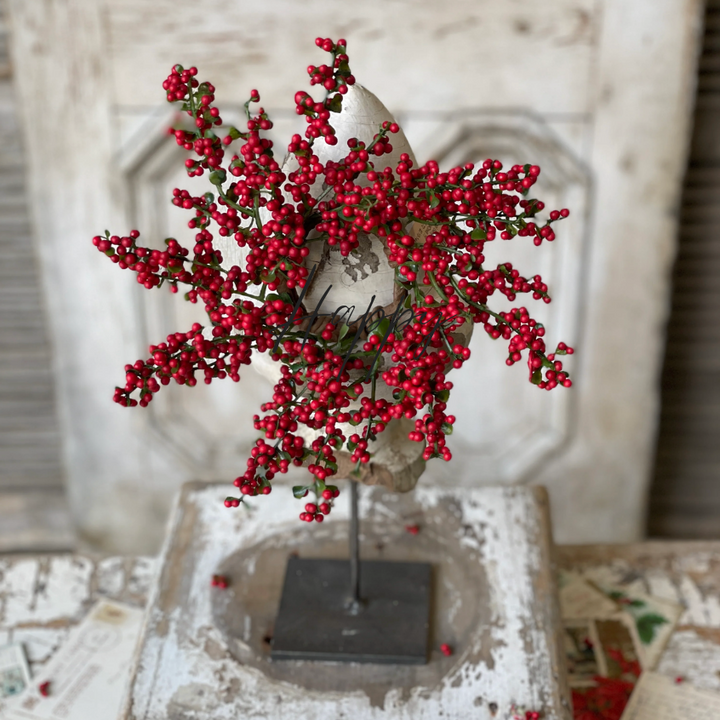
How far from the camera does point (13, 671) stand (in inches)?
56.3

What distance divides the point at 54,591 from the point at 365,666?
0.71 metres

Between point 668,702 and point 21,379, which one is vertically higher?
point 21,379

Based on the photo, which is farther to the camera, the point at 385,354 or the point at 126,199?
the point at 126,199

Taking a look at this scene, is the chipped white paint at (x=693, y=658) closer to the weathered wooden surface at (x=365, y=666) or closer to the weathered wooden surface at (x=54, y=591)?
the weathered wooden surface at (x=365, y=666)

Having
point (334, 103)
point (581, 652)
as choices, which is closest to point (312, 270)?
point (334, 103)

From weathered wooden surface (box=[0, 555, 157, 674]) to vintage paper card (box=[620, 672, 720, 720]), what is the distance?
871mm

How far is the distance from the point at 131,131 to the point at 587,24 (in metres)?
1.00

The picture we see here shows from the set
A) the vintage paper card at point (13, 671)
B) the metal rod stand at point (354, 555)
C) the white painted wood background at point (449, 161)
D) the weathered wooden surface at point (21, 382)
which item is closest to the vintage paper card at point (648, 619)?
the metal rod stand at point (354, 555)

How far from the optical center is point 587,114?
5.91 feet

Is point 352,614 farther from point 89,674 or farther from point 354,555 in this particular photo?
point 89,674

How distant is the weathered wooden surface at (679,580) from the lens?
1.41 meters

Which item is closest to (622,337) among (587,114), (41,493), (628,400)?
(628,400)

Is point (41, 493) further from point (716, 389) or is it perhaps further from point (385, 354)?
point (716, 389)

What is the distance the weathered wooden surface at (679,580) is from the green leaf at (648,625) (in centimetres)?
3
